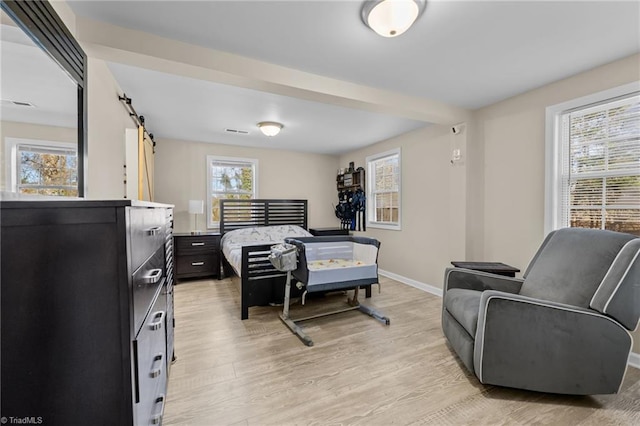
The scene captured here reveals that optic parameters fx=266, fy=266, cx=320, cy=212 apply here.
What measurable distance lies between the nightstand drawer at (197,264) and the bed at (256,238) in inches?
8.1

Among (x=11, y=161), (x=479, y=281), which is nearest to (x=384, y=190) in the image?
(x=479, y=281)

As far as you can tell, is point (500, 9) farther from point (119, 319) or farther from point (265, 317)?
point (265, 317)

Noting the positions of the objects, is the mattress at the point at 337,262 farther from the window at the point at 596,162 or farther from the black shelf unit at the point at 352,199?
the black shelf unit at the point at 352,199

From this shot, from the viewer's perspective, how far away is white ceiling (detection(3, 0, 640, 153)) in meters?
1.57

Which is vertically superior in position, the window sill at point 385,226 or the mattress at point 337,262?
the window sill at point 385,226

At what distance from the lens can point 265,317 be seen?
9.61 ft

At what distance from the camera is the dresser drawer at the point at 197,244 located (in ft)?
13.8

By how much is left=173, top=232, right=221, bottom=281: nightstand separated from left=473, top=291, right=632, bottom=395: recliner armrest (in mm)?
3885

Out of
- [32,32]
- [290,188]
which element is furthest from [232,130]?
[32,32]

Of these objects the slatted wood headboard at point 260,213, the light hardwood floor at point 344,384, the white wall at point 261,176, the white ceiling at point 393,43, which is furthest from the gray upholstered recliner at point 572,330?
the white wall at point 261,176

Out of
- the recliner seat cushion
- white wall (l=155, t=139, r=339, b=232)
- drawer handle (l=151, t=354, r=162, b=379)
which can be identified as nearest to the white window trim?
drawer handle (l=151, t=354, r=162, b=379)

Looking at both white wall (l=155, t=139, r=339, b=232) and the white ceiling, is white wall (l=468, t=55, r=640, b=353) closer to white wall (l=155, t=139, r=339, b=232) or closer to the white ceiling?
the white ceiling

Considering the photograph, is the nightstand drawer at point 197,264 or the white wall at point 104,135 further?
the nightstand drawer at point 197,264

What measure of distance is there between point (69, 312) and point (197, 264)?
3793 millimetres
